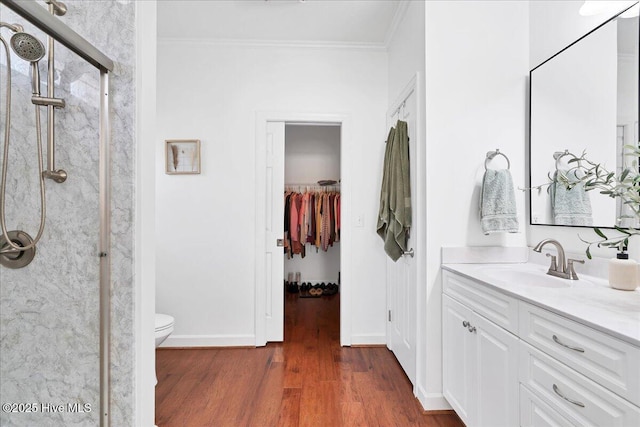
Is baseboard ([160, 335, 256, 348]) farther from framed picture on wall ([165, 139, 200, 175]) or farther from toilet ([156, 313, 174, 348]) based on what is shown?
framed picture on wall ([165, 139, 200, 175])

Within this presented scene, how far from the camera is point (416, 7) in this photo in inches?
78.7

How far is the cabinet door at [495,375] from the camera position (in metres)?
1.22

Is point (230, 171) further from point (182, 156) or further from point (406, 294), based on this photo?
point (406, 294)

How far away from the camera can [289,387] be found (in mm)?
2066

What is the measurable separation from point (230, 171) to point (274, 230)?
0.66 metres

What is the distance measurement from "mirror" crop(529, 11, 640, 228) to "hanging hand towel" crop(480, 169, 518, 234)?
222 millimetres

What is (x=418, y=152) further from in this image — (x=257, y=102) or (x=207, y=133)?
(x=207, y=133)

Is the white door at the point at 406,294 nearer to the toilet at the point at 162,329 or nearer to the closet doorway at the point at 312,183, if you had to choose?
the toilet at the point at 162,329

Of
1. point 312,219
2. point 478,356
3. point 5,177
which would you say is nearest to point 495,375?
point 478,356

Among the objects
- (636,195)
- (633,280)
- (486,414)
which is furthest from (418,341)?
(636,195)

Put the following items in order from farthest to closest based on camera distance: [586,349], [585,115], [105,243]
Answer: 1. [585,115]
2. [105,243]
3. [586,349]

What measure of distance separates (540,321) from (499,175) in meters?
0.93

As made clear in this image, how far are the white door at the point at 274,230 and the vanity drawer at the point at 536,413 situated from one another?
6.51 feet

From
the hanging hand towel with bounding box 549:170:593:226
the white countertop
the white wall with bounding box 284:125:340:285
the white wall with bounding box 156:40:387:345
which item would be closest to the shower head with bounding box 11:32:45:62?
the white wall with bounding box 156:40:387:345
